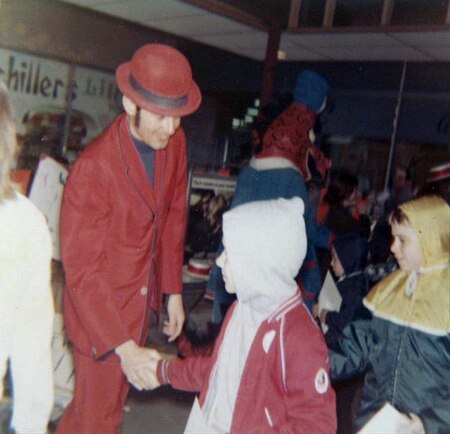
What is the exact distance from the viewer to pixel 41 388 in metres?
1.40

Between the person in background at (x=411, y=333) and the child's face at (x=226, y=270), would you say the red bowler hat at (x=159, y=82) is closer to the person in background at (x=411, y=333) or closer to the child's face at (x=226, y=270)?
the child's face at (x=226, y=270)

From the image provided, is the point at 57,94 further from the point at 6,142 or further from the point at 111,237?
the point at 6,142

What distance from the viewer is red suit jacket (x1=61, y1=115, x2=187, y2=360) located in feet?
5.41

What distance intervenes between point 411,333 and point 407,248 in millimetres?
240

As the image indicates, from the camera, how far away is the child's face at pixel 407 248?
175 cm

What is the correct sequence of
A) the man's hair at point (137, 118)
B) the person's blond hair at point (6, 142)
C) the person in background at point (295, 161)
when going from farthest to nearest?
1. the person in background at point (295, 161)
2. the man's hair at point (137, 118)
3. the person's blond hair at point (6, 142)

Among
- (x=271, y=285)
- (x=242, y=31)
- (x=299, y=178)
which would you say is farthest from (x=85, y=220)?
(x=242, y=31)

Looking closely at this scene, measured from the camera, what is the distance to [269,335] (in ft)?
4.45

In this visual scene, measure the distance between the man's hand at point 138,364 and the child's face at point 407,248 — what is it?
749 millimetres

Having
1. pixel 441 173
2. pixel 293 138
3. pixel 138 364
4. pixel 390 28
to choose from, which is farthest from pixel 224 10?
pixel 138 364

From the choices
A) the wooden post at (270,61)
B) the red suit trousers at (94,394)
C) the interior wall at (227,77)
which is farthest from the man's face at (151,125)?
the interior wall at (227,77)

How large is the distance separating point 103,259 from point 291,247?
1.98ft

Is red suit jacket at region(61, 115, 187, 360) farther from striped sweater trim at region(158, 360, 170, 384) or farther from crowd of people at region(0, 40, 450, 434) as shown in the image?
striped sweater trim at region(158, 360, 170, 384)

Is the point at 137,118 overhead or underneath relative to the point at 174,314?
overhead
